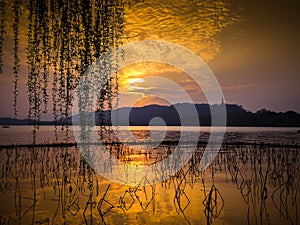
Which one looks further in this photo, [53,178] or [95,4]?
[53,178]

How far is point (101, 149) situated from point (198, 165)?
37.2 feet

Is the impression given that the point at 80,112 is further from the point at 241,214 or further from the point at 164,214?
the point at 241,214

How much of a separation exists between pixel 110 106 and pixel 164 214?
11.7ft

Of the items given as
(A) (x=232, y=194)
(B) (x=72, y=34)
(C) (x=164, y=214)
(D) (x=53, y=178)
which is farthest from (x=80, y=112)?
(D) (x=53, y=178)

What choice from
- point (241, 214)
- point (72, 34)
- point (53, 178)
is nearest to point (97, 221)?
point (241, 214)

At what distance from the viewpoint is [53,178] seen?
10898 mm

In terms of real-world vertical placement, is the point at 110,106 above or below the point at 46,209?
above

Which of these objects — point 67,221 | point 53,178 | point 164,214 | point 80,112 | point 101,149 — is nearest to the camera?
point 80,112

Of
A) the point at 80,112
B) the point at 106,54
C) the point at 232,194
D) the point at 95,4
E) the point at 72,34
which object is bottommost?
the point at 232,194

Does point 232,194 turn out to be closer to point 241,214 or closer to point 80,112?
point 241,214

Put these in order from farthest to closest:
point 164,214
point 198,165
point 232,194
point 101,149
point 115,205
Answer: point 101,149
point 198,165
point 232,194
point 115,205
point 164,214

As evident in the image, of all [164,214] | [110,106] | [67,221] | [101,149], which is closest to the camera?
[110,106]

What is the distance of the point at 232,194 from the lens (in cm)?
877

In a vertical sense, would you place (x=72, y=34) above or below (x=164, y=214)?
above
